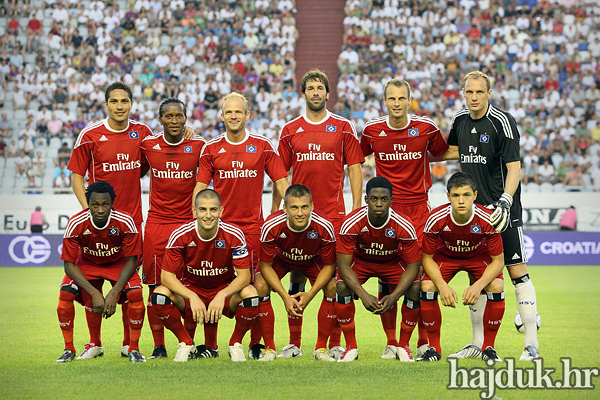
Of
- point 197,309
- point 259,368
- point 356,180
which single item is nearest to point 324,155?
point 356,180

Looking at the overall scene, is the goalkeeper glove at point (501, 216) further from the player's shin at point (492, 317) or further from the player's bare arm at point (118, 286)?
the player's bare arm at point (118, 286)

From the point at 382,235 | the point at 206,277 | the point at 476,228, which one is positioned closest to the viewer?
the point at 476,228

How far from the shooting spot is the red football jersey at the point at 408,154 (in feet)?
22.5

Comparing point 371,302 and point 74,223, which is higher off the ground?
point 74,223

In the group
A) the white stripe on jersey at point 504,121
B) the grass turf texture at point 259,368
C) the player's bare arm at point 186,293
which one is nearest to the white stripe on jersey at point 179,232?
the player's bare arm at point 186,293

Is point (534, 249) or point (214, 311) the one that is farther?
point (534, 249)

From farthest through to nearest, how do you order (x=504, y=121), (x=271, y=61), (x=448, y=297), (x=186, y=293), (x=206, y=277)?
(x=271, y=61) < (x=504, y=121) < (x=206, y=277) < (x=186, y=293) < (x=448, y=297)

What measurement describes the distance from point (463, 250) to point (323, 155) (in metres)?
1.66

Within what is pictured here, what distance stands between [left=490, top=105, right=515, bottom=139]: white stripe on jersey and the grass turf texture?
6.92 feet

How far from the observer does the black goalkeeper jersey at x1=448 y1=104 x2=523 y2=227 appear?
6.51 meters

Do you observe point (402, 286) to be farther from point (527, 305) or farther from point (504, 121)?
point (504, 121)

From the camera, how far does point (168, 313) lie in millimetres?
6145

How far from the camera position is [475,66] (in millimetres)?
22281

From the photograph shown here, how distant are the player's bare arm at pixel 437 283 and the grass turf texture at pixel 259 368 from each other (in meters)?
0.56
